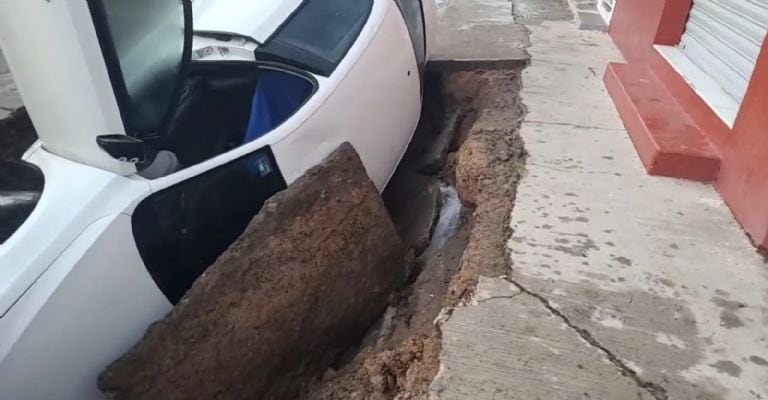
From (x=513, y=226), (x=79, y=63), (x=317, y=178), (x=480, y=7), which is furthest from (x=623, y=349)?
(x=480, y=7)

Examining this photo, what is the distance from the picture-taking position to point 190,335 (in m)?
2.08

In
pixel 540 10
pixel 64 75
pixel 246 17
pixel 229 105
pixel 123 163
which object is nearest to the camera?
pixel 64 75

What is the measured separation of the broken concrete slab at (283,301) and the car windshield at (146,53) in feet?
1.74

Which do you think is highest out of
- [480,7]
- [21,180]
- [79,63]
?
[79,63]

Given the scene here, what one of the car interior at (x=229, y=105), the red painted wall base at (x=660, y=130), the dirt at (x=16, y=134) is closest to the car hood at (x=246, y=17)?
the car interior at (x=229, y=105)

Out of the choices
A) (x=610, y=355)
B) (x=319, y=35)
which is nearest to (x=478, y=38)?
(x=319, y=35)

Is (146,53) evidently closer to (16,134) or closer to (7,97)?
(16,134)

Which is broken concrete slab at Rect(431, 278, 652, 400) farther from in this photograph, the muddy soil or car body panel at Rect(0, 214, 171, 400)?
car body panel at Rect(0, 214, 171, 400)

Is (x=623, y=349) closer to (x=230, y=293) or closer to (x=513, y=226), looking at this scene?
(x=513, y=226)

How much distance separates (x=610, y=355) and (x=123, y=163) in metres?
1.64

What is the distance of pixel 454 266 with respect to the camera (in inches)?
102

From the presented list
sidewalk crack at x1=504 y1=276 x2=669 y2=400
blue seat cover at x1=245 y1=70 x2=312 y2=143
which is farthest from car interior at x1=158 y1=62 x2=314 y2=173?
sidewalk crack at x1=504 y1=276 x2=669 y2=400

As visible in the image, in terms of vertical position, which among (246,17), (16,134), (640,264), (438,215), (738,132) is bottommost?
(438,215)

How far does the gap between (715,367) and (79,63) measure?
6.74 feet
